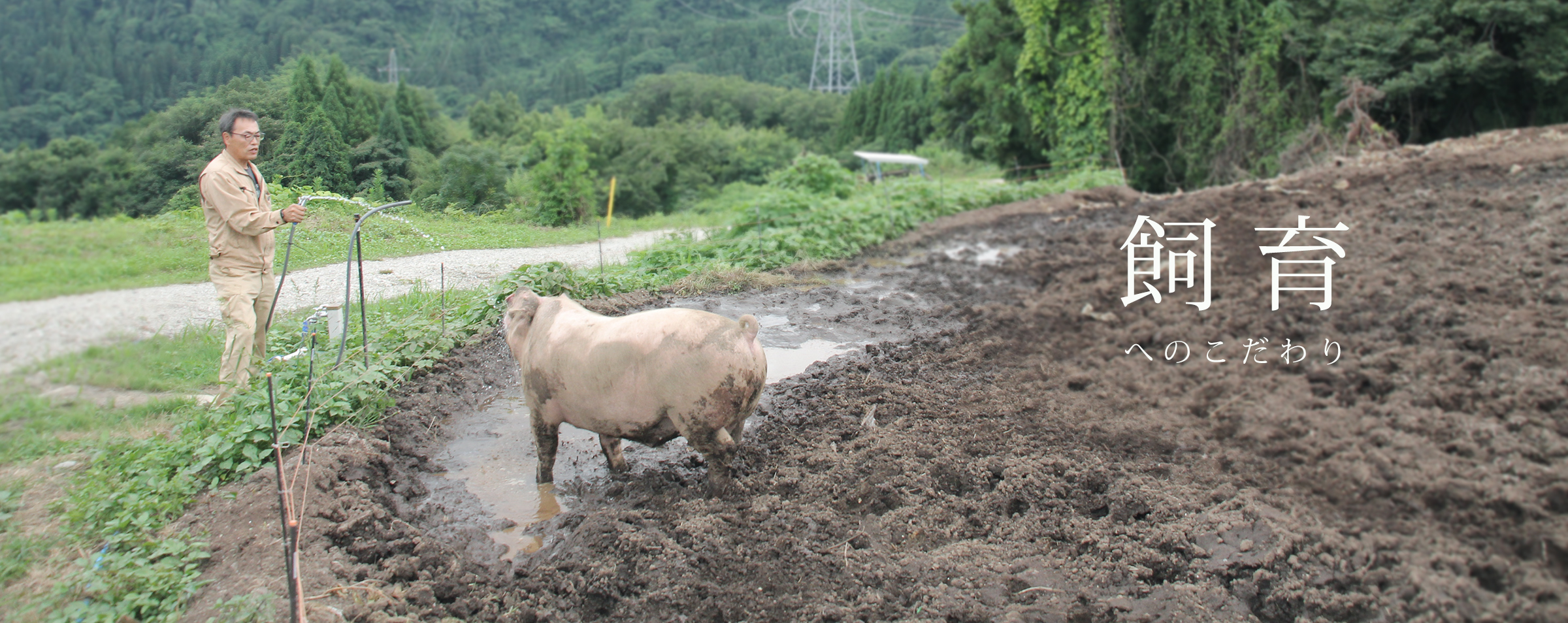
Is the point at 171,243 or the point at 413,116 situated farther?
the point at 413,116

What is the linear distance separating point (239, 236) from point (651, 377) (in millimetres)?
2284

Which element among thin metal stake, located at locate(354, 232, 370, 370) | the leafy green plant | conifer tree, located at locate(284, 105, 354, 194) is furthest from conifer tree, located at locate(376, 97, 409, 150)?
the leafy green plant

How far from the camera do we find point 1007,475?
4.38m

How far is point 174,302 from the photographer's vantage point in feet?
14.9

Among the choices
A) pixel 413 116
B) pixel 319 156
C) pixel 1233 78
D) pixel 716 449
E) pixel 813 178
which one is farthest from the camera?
pixel 1233 78

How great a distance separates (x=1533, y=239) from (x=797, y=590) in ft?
23.2

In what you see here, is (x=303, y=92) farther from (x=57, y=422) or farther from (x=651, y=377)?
(x=651, y=377)

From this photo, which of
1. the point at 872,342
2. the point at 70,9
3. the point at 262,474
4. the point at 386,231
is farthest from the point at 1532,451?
the point at 70,9

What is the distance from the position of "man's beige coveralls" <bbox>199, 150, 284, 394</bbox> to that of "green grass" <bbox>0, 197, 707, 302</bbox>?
0.16m

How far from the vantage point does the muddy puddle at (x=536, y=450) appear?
4.32 m

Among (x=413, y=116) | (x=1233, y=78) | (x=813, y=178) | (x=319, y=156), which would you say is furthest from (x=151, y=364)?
(x=1233, y=78)

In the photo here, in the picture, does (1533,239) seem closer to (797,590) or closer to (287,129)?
(797,590)

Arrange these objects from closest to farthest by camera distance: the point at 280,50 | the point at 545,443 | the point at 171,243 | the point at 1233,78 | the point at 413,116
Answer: the point at 545,443, the point at 171,243, the point at 280,50, the point at 413,116, the point at 1233,78

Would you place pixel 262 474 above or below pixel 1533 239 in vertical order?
below
